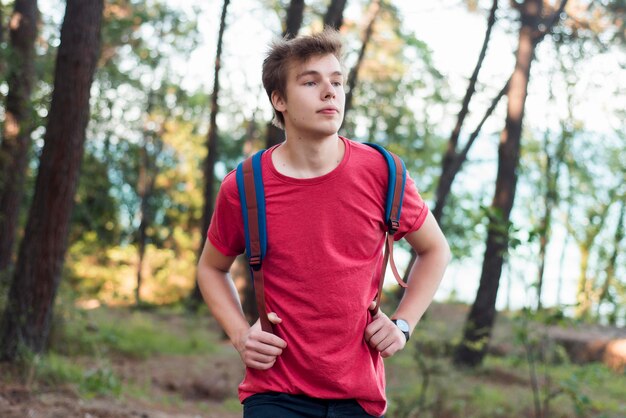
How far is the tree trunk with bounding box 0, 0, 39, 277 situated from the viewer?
489 inches

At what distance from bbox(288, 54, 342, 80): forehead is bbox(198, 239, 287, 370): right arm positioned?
70cm

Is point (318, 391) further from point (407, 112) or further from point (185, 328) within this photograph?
point (407, 112)

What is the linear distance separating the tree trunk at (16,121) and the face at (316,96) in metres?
9.99

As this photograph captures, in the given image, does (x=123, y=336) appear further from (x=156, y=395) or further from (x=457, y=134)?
(x=457, y=134)

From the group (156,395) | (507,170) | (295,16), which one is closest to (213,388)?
(156,395)

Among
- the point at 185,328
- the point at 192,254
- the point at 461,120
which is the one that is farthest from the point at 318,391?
the point at 192,254

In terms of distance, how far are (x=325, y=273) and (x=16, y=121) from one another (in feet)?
35.9

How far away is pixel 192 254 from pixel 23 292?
26.1 metres

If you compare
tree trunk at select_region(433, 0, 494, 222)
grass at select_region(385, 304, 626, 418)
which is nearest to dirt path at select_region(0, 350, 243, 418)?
grass at select_region(385, 304, 626, 418)

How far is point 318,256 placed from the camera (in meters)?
2.83

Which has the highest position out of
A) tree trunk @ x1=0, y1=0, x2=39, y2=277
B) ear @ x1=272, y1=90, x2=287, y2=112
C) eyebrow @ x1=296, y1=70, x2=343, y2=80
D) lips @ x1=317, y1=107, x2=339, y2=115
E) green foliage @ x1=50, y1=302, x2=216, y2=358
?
tree trunk @ x1=0, y1=0, x2=39, y2=277

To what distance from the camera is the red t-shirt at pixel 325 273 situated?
2793 mm

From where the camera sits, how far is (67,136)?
8688 millimetres

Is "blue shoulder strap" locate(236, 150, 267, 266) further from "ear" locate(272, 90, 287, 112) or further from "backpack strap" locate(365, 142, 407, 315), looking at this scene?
"backpack strap" locate(365, 142, 407, 315)
